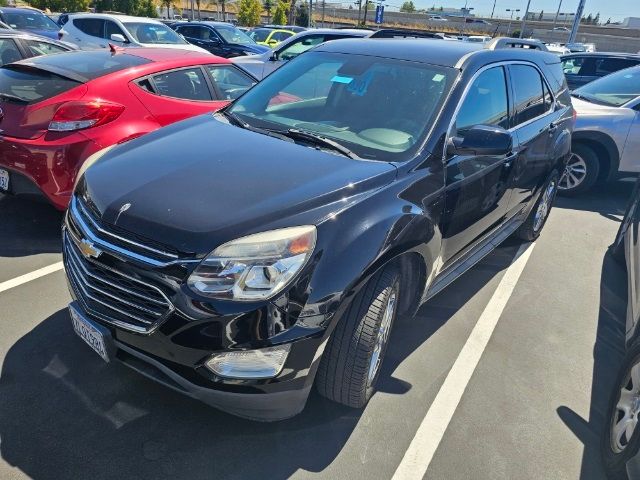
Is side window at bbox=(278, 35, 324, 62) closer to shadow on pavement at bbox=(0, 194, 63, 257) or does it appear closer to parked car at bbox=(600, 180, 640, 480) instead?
shadow on pavement at bbox=(0, 194, 63, 257)

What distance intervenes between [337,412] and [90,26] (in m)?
12.2

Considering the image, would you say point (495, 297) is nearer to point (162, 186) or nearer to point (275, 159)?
point (275, 159)

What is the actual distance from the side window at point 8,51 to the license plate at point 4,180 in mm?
3571

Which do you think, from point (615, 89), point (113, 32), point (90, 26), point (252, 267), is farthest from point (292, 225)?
point (90, 26)

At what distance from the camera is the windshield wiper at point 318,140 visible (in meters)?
2.66

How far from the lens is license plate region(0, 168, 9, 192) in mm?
3938

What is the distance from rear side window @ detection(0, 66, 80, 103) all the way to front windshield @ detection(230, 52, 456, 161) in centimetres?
176

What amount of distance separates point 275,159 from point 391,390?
1.48 metres

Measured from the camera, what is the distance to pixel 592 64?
404 inches

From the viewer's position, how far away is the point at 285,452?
234cm

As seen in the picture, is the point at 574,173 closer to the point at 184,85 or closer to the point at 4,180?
the point at 184,85

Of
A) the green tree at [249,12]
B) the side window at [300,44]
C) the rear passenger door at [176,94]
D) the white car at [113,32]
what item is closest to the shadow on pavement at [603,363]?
the rear passenger door at [176,94]

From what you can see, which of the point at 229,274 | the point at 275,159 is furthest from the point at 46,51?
the point at 229,274

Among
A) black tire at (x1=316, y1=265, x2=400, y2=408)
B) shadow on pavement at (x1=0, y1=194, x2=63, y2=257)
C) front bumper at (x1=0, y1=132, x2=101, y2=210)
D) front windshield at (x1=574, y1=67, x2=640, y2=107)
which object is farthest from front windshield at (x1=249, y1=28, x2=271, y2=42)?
black tire at (x1=316, y1=265, x2=400, y2=408)
